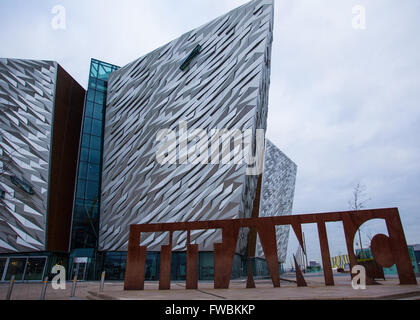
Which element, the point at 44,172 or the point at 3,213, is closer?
the point at 3,213

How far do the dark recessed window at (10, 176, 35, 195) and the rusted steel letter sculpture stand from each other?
804 inches

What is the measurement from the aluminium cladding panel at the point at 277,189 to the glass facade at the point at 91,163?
2302 centimetres

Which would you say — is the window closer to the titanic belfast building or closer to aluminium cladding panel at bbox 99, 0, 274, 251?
the titanic belfast building

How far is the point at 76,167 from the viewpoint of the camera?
32875mm

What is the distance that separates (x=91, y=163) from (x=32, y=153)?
6.61 metres

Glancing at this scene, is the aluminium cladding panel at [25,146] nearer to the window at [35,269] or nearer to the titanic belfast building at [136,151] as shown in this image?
the titanic belfast building at [136,151]

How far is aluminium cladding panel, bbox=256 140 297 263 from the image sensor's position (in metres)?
45.7

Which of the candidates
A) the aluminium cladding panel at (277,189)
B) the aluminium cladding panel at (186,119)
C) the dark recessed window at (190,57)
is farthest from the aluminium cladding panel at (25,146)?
the aluminium cladding panel at (277,189)

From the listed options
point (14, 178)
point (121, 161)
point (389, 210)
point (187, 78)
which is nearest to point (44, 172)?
point (14, 178)

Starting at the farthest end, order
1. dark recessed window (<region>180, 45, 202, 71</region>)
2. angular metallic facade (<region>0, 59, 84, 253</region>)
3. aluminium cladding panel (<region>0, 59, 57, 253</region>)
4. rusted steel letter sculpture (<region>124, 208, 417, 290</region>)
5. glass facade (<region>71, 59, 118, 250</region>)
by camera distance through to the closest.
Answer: glass facade (<region>71, 59, 118, 250</region>) < dark recessed window (<region>180, 45, 202, 71</region>) < angular metallic facade (<region>0, 59, 84, 253</region>) < aluminium cladding panel (<region>0, 59, 57, 253</region>) < rusted steel letter sculpture (<region>124, 208, 417, 290</region>)

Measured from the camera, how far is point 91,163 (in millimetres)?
33250

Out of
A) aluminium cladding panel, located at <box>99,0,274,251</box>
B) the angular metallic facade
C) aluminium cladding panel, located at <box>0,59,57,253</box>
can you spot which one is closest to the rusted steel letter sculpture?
aluminium cladding panel, located at <box>99,0,274,251</box>
